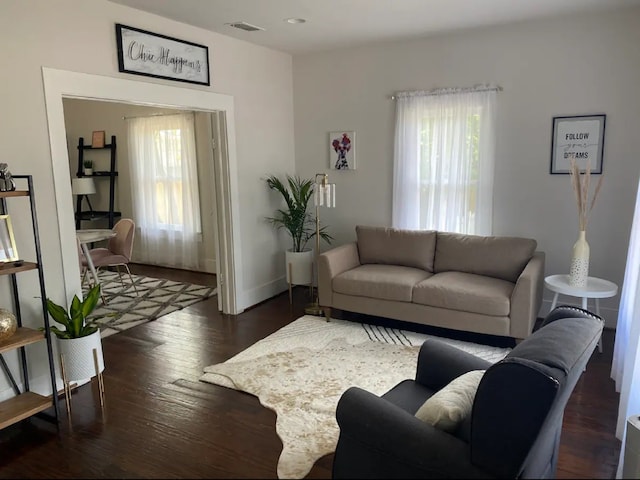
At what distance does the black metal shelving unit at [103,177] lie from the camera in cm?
678

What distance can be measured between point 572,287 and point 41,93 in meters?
3.80

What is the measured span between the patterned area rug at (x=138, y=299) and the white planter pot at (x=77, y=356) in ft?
4.09

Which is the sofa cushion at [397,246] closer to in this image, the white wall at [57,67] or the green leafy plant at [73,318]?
the white wall at [57,67]

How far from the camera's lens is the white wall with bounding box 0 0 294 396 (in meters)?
2.79

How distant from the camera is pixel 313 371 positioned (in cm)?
338

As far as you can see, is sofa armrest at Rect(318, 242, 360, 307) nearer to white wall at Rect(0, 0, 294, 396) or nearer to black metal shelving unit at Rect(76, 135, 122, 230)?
white wall at Rect(0, 0, 294, 396)

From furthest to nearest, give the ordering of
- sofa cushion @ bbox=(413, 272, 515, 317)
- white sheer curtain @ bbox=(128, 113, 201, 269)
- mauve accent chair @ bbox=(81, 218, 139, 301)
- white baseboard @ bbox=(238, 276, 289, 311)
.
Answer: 1. white sheer curtain @ bbox=(128, 113, 201, 269)
2. mauve accent chair @ bbox=(81, 218, 139, 301)
3. white baseboard @ bbox=(238, 276, 289, 311)
4. sofa cushion @ bbox=(413, 272, 515, 317)

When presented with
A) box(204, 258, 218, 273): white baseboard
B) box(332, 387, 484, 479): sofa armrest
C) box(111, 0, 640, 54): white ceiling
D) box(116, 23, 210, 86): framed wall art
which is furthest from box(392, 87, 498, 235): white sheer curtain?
box(332, 387, 484, 479): sofa armrest

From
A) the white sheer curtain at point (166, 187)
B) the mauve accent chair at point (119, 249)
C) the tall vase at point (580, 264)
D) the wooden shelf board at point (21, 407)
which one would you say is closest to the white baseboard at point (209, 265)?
the white sheer curtain at point (166, 187)

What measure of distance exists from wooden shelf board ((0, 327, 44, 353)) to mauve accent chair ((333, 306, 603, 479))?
1.83m

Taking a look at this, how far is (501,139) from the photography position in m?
4.30

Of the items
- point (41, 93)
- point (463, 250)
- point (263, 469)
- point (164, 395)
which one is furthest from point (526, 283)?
point (41, 93)

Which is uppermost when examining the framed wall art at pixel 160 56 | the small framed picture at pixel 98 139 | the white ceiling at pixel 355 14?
the white ceiling at pixel 355 14

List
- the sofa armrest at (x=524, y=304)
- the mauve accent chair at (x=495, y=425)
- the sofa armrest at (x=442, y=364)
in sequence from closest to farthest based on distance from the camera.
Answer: the mauve accent chair at (x=495, y=425) → the sofa armrest at (x=442, y=364) → the sofa armrest at (x=524, y=304)
